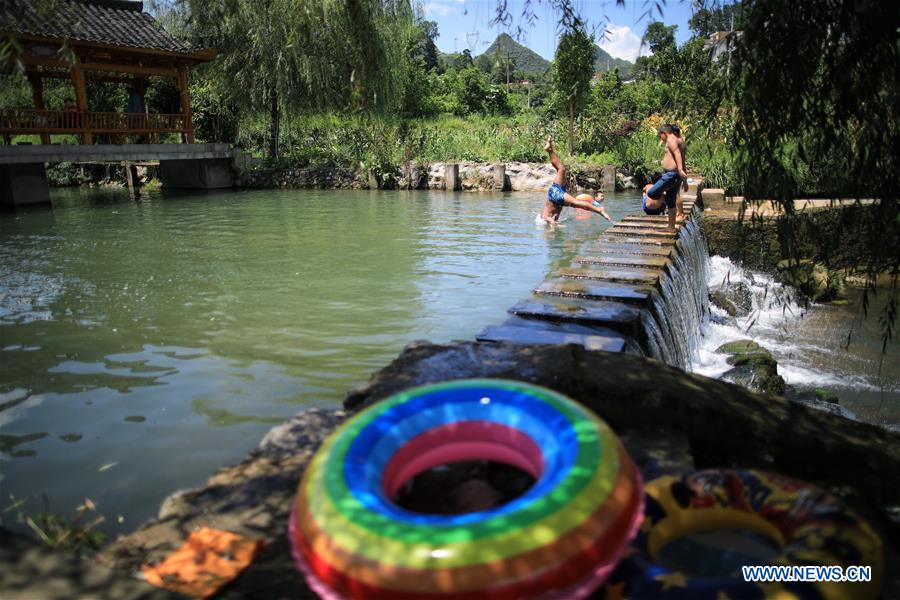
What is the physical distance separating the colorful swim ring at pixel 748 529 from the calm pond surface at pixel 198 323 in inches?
101

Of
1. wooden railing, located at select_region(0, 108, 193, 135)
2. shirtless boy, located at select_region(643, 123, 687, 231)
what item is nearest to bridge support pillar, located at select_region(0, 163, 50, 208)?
wooden railing, located at select_region(0, 108, 193, 135)

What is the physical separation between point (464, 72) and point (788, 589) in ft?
133

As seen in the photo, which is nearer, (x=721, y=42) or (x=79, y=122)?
(x=721, y=42)

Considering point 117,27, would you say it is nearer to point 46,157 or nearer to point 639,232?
point 46,157

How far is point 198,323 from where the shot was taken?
6.89 meters

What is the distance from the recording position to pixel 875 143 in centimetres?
348

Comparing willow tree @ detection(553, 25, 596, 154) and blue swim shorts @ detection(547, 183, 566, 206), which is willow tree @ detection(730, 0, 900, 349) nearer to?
blue swim shorts @ detection(547, 183, 566, 206)

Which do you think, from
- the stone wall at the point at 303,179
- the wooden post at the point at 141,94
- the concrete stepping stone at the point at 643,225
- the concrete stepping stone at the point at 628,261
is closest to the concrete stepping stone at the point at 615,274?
the concrete stepping stone at the point at 628,261

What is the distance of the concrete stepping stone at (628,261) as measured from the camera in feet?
24.3

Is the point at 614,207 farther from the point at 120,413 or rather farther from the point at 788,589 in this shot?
the point at 788,589

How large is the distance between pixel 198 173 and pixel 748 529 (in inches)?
934

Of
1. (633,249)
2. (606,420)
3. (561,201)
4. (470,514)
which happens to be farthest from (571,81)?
(470,514)

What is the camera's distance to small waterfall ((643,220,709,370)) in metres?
5.96

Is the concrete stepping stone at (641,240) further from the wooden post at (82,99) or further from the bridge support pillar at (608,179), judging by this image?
the wooden post at (82,99)
